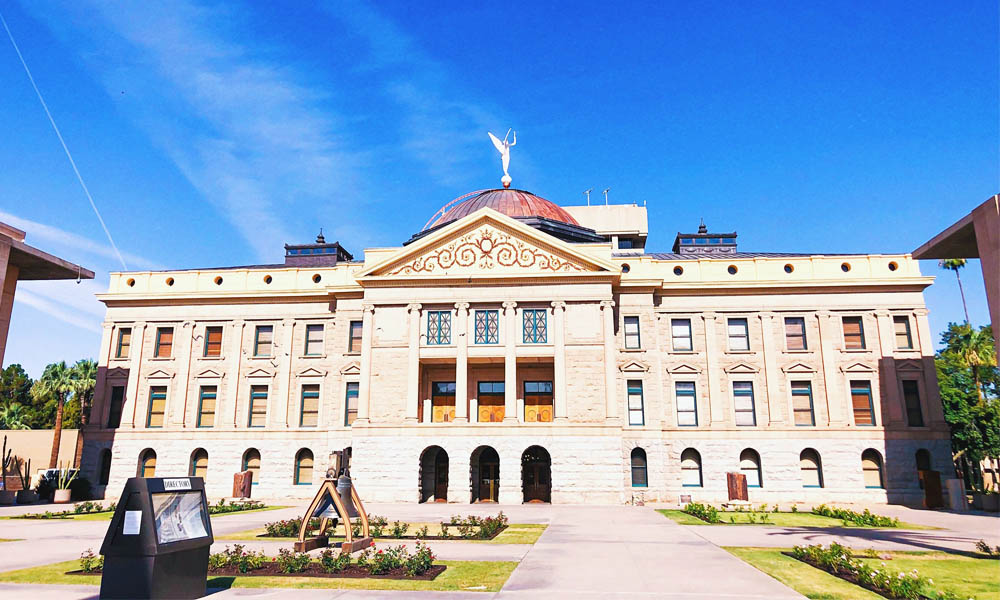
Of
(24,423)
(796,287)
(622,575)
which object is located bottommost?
(622,575)

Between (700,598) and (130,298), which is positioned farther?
(130,298)

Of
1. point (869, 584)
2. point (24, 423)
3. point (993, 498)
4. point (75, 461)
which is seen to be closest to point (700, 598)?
point (869, 584)

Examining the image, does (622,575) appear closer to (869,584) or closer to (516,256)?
(869,584)

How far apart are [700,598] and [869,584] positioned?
3.76 meters

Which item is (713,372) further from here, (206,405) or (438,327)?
(206,405)

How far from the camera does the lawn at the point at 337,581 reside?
12.5m

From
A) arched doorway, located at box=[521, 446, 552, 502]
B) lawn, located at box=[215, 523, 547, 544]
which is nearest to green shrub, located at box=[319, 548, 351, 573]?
lawn, located at box=[215, 523, 547, 544]

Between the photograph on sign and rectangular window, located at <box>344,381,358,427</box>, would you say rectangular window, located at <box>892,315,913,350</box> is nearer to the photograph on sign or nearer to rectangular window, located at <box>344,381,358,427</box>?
rectangular window, located at <box>344,381,358,427</box>

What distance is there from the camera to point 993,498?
34.2 metres

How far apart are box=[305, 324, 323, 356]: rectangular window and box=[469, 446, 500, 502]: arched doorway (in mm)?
13055

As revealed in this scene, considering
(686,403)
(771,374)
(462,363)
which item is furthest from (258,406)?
(771,374)

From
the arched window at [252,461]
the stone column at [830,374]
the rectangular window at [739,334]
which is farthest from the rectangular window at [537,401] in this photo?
the arched window at [252,461]

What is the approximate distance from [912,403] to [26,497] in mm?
51893

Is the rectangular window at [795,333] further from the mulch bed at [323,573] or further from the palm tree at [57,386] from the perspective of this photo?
the palm tree at [57,386]
